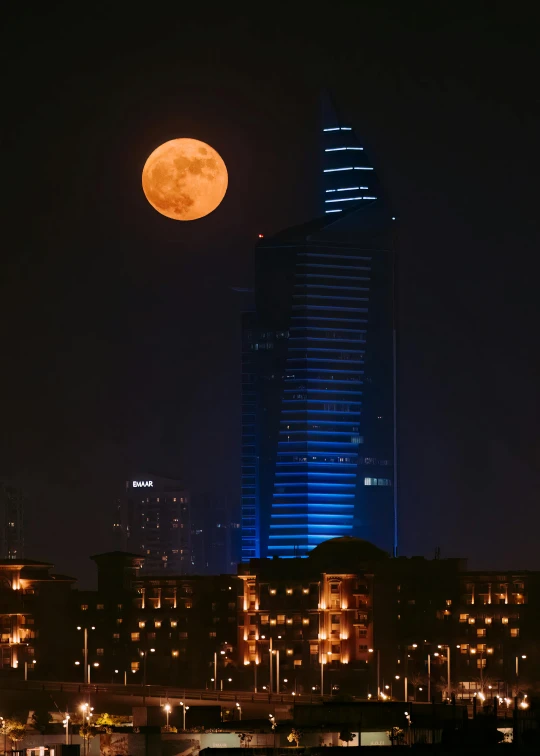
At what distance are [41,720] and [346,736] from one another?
29163 millimetres

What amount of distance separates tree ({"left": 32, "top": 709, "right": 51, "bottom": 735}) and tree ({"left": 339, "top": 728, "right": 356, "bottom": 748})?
20980mm

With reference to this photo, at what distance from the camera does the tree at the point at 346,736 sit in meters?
91.8

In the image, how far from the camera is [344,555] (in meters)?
187

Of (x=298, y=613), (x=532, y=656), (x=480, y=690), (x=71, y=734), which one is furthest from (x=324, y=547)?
(x=71, y=734)

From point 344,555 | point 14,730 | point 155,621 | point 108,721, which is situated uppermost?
point 344,555

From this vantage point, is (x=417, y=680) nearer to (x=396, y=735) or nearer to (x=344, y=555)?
(x=344, y=555)

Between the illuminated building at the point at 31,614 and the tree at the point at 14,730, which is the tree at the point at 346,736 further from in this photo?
the illuminated building at the point at 31,614

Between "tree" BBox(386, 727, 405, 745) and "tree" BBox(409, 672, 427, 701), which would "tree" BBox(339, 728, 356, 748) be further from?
"tree" BBox(409, 672, 427, 701)

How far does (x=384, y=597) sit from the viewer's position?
172 m

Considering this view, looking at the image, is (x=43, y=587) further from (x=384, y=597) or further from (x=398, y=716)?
(x=398, y=716)

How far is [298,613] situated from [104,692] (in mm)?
41791

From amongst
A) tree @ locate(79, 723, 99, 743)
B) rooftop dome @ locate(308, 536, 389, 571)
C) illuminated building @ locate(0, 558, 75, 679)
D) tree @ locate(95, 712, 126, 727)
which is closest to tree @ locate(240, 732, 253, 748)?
tree @ locate(79, 723, 99, 743)

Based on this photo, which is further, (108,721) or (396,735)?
(108,721)

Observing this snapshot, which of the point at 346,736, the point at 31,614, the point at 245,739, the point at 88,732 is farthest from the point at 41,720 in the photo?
the point at 31,614
